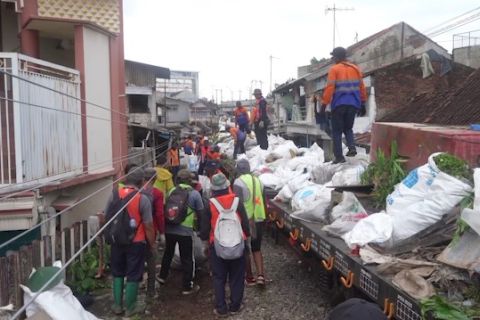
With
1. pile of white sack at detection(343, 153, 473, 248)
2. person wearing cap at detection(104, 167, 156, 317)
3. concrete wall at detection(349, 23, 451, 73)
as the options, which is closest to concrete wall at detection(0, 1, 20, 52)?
person wearing cap at detection(104, 167, 156, 317)

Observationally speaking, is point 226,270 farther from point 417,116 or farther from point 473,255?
point 417,116

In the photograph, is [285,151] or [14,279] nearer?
[14,279]

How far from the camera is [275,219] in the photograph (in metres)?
6.99

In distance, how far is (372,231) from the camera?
4.09 m

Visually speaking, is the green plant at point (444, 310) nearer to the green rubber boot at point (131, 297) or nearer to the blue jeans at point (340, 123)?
the green rubber boot at point (131, 297)

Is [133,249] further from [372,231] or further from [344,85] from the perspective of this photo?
[344,85]

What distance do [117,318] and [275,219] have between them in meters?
2.52

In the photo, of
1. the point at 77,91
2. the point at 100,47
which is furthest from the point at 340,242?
the point at 100,47

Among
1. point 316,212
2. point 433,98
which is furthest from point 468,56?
point 316,212

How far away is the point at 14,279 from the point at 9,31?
6.79 m

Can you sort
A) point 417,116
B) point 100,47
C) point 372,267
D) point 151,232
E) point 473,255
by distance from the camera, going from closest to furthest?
point 473,255 < point 372,267 < point 151,232 < point 100,47 < point 417,116

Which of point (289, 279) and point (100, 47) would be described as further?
point (100, 47)

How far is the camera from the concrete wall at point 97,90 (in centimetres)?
811

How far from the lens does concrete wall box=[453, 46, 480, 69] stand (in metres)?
24.3
